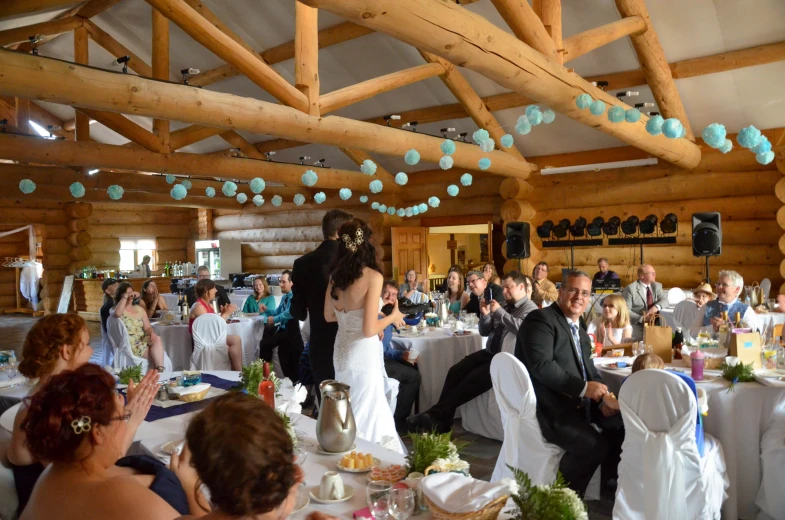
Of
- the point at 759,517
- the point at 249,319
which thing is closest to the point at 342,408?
the point at 759,517

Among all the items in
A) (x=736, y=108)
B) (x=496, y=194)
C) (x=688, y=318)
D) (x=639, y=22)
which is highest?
(x=639, y=22)

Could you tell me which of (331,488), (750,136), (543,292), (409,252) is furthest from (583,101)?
(409,252)

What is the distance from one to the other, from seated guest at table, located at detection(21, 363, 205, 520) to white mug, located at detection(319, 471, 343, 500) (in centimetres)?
47

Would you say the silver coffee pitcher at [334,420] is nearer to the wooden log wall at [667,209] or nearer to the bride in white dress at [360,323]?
the bride in white dress at [360,323]

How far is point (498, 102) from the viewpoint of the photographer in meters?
10.4

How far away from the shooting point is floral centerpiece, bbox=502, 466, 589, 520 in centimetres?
159

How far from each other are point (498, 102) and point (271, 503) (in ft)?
32.4

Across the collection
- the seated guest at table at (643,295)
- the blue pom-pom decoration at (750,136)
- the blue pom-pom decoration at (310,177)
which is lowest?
the seated guest at table at (643,295)

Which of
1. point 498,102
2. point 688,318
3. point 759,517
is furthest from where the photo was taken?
point 498,102

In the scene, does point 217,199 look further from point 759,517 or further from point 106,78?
point 759,517

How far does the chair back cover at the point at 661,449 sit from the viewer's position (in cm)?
310

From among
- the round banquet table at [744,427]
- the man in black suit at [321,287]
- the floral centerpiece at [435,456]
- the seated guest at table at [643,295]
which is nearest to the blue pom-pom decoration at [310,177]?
the seated guest at table at [643,295]

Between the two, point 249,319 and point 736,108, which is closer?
point 249,319

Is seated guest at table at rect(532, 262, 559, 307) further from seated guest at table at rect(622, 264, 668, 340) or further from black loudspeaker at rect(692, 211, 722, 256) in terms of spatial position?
black loudspeaker at rect(692, 211, 722, 256)
